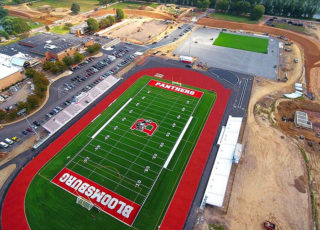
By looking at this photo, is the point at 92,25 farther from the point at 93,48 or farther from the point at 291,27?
the point at 291,27

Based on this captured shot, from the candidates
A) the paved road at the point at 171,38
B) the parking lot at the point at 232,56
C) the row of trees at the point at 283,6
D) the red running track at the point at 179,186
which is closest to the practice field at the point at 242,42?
the parking lot at the point at 232,56

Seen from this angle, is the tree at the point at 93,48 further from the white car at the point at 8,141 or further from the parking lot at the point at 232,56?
the white car at the point at 8,141

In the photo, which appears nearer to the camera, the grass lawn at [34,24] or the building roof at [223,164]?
the building roof at [223,164]

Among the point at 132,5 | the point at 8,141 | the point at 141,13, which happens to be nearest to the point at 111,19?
the point at 141,13

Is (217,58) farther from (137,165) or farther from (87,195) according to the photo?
(87,195)

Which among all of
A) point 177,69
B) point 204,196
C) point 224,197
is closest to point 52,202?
point 204,196

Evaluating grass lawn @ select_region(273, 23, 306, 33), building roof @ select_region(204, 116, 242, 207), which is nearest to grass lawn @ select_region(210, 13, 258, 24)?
grass lawn @ select_region(273, 23, 306, 33)
